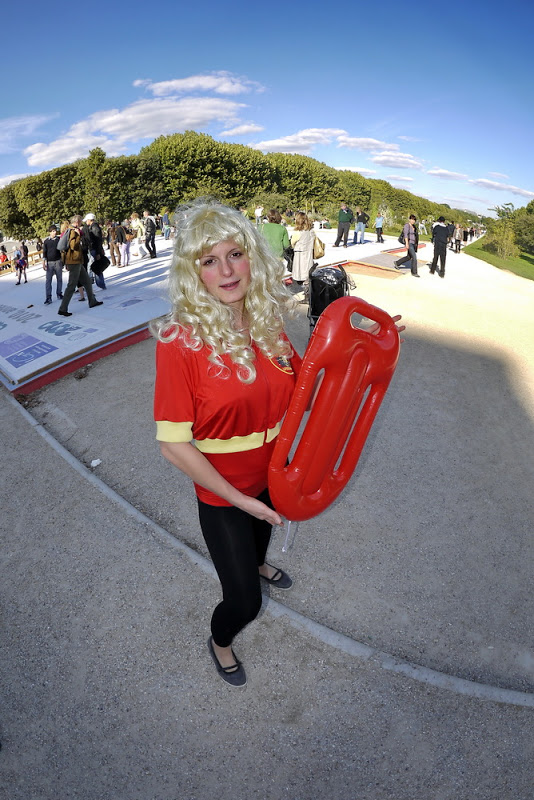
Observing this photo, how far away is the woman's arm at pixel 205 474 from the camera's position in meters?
2.00

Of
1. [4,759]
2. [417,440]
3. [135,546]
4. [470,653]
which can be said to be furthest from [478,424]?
[4,759]

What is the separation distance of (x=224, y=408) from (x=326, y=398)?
526mm

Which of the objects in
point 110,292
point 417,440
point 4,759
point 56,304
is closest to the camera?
point 4,759

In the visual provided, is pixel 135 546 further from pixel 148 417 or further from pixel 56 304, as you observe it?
pixel 56 304

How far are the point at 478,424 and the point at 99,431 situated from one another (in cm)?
493

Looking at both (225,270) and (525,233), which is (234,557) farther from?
(525,233)

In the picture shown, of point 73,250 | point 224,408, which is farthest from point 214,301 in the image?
point 73,250

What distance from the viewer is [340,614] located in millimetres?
3256

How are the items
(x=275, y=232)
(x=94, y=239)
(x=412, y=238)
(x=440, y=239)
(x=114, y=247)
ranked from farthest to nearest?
(x=114, y=247) < (x=412, y=238) < (x=440, y=239) < (x=94, y=239) < (x=275, y=232)

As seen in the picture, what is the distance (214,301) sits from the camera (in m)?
2.09

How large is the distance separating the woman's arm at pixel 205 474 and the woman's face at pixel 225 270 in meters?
0.72

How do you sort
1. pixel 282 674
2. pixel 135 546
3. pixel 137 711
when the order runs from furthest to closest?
pixel 135 546, pixel 282 674, pixel 137 711

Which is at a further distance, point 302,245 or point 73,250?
point 302,245

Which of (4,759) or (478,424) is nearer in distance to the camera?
(4,759)
